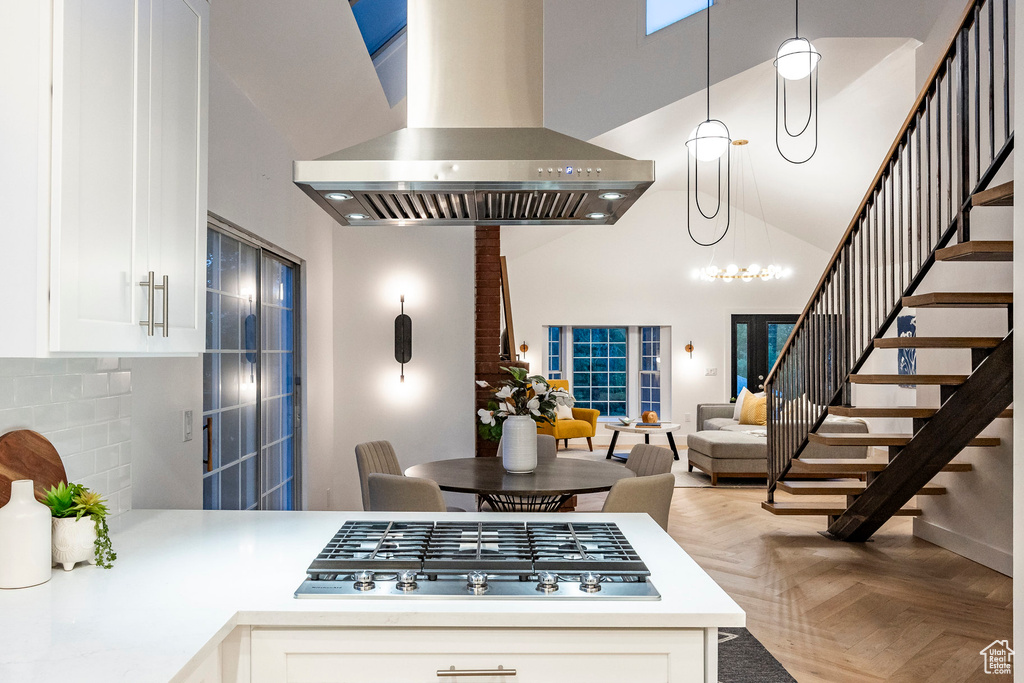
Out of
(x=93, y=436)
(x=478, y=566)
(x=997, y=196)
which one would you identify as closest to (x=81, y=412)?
(x=93, y=436)

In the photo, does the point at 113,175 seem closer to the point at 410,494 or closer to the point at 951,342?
the point at 410,494

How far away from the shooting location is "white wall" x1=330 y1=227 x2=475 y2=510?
5.37 m

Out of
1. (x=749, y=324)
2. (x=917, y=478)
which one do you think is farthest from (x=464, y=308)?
(x=749, y=324)

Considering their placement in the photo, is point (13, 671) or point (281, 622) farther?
point (281, 622)

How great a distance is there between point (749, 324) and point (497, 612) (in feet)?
32.4

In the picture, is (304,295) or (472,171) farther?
(304,295)

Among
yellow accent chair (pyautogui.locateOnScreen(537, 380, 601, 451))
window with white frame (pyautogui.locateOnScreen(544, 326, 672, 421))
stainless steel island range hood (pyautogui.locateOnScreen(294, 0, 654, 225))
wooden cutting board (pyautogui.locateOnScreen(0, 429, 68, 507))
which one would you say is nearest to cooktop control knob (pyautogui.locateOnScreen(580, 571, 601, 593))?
stainless steel island range hood (pyautogui.locateOnScreen(294, 0, 654, 225))

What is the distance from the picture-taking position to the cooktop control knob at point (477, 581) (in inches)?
56.7

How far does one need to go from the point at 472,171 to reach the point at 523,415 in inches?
81.7

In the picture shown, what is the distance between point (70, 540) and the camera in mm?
1584

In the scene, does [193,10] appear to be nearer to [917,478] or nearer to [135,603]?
[135,603]

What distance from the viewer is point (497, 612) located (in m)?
1.36

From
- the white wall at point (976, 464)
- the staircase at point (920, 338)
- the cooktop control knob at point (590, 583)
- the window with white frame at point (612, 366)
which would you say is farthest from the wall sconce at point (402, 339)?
the window with white frame at point (612, 366)

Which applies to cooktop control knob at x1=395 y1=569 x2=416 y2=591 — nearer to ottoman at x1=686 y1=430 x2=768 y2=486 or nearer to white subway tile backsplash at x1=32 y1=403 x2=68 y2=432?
white subway tile backsplash at x1=32 y1=403 x2=68 y2=432
